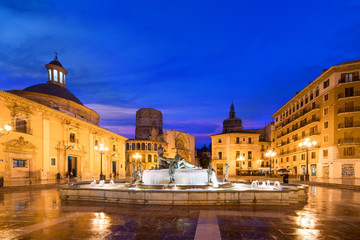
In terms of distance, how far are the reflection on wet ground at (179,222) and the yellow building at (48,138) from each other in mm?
14190

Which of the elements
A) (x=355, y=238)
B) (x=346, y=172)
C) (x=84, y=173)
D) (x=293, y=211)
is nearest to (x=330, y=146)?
(x=346, y=172)

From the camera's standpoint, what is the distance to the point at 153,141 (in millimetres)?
61719

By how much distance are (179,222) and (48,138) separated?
25.5 meters

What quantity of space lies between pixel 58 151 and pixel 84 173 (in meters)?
6.44

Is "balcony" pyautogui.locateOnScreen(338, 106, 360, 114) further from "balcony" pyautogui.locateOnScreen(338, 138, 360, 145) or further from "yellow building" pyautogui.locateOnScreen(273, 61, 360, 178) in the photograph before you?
"balcony" pyautogui.locateOnScreen(338, 138, 360, 145)

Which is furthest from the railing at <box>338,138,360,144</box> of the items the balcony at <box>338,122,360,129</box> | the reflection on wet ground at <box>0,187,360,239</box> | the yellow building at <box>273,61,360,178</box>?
the reflection on wet ground at <box>0,187,360,239</box>

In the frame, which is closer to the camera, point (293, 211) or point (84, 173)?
point (293, 211)

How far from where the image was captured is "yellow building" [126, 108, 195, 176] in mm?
59500

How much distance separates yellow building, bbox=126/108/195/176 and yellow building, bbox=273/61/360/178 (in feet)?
116

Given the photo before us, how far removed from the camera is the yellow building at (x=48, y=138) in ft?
72.5

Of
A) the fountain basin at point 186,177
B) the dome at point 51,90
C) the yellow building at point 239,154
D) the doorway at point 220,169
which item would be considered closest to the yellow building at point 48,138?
the dome at point 51,90

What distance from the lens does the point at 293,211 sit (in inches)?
336

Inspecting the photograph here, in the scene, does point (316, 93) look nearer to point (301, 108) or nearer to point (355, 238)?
point (301, 108)

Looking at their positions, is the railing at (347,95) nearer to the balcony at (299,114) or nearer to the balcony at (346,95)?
the balcony at (346,95)
